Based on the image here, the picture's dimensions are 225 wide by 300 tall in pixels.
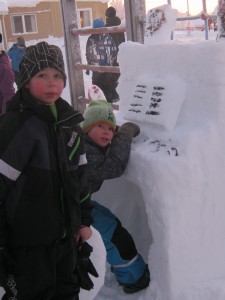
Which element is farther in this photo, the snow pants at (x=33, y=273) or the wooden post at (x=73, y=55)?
the wooden post at (x=73, y=55)

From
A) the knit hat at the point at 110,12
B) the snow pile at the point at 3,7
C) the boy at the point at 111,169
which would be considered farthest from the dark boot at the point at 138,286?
the snow pile at the point at 3,7

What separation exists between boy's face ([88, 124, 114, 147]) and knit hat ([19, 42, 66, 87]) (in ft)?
1.81

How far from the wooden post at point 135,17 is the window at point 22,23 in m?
16.5

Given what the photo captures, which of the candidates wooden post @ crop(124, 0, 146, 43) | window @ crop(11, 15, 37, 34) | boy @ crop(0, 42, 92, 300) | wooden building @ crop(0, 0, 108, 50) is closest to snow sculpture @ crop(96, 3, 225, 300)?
boy @ crop(0, 42, 92, 300)

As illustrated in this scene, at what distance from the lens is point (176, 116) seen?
2.26m

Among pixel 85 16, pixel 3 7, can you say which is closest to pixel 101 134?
pixel 3 7

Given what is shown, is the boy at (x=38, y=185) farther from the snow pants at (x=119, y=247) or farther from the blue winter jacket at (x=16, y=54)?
the blue winter jacket at (x=16, y=54)

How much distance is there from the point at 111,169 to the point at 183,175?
1.25ft

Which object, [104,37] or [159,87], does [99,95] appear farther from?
[159,87]

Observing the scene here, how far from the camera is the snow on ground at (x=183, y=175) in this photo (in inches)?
83.3

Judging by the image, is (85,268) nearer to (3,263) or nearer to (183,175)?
(3,263)

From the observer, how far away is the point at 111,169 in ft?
7.20

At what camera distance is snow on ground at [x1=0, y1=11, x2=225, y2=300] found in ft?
6.94

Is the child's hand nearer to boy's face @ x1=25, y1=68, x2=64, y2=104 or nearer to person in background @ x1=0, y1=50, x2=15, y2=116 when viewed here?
boy's face @ x1=25, y1=68, x2=64, y2=104
